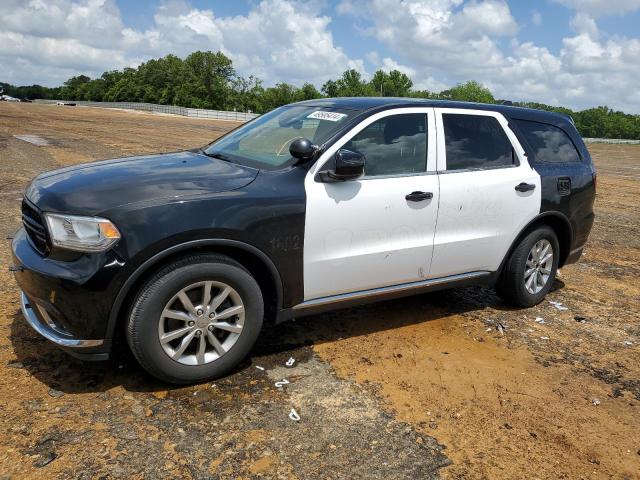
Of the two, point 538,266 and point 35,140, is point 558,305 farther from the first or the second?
point 35,140

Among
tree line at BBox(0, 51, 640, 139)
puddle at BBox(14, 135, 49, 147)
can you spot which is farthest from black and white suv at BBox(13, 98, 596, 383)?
tree line at BBox(0, 51, 640, 139)

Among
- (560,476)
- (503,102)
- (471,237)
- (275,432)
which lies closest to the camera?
(560,476)

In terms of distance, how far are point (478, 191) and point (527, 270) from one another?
1150mm

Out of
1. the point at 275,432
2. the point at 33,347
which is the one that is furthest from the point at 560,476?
the point at 33,347

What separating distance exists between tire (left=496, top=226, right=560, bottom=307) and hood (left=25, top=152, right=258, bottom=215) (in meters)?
2.73

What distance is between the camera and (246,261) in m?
3.71

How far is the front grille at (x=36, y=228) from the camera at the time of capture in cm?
335

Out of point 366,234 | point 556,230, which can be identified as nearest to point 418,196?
point 366,234

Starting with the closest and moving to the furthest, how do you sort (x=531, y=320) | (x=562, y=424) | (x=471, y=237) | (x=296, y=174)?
(x=562, y=424) < (x=296, y=174) < (x=471, y=237) < (x=531, y=320)

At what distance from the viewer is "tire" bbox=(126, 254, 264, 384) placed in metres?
3.29

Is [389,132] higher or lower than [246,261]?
higher

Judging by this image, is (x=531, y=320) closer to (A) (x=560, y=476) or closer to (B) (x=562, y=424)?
(B) (x=562, y=424)

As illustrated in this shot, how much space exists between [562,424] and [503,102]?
338 cm

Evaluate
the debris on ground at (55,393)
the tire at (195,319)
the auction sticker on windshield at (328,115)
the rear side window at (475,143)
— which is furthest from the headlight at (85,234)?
the rear side window at (475,143)
